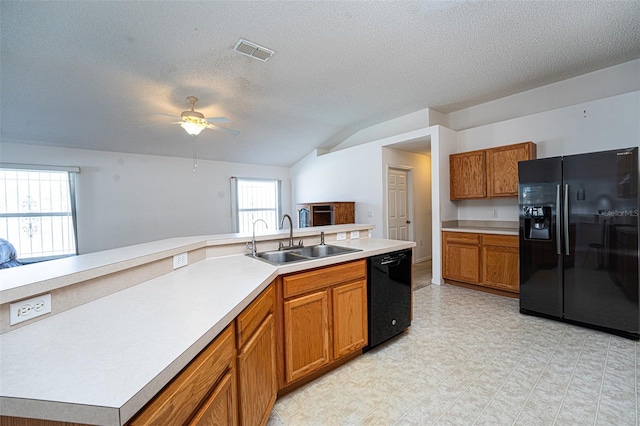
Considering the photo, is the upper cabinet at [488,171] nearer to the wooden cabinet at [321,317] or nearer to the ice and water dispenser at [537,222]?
the ice and water dispenser at [537,222]

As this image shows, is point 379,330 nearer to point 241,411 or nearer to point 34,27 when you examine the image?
point 241,411

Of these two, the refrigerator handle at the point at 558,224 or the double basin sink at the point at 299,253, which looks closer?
the double basin sink at the point at 299,253

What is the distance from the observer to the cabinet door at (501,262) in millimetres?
3434

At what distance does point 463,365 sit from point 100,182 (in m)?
6.38

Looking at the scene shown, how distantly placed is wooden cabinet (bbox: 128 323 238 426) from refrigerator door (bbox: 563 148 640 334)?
3.26 metres

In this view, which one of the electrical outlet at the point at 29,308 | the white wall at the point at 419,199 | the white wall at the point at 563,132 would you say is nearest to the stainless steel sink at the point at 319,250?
the electrical outlet at the point at 29,308

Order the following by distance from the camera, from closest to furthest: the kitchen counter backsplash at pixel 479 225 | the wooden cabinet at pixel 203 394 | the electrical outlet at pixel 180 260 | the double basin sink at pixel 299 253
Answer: the wooden cabinet at pixel 203 394, the electrical outlet at pixel 180 260, the double basin sink at pixel 299 253, the kitchen counter backsplash at pixel 479 225

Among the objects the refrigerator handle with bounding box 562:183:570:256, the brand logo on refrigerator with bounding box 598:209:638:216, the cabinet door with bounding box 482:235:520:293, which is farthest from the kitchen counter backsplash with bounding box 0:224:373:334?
the cabinet door with bounding box 482:235:520:293

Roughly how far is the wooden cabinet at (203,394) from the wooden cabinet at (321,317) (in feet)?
2.12

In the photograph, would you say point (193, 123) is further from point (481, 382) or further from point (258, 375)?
point (481, 382)


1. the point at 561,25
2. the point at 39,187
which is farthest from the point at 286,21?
the point at 39,187

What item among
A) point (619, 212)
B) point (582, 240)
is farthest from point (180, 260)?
point (619, 212)

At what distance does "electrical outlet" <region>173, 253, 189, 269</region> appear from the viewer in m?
1.72

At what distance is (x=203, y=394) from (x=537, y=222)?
3398 millimetres
